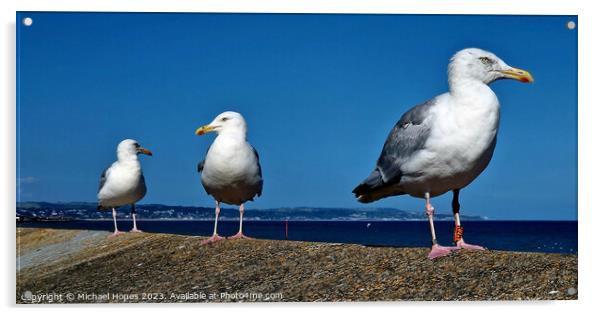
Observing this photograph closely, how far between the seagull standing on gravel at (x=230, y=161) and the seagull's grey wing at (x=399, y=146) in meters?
1.24

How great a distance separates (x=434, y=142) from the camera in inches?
239

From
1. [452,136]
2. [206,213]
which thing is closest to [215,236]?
[206,213]

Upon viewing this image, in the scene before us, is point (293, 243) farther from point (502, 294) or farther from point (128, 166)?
point (128, 166)

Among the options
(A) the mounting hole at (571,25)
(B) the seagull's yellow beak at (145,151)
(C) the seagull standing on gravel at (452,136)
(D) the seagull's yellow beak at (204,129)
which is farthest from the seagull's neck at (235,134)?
(A) the mounting hole at (571,25)

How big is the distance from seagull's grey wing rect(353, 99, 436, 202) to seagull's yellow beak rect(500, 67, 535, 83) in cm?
63

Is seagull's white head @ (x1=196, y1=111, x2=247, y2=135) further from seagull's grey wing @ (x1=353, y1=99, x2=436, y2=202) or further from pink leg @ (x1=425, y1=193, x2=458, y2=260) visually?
pink leg @ (x1=425, y1=193, x2=458, y2=260)

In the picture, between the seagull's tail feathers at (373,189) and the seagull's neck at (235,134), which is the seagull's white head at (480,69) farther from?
the seagull's neck at (235,134)

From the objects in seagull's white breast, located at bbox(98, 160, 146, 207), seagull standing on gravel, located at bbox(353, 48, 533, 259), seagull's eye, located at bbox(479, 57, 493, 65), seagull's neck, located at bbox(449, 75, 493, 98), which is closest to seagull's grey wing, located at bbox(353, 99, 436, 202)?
seagull standing on gravel, located at bbox(353, 48, 533, 259)

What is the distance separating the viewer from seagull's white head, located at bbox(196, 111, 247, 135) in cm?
759

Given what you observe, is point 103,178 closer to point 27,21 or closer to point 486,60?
point 27,21

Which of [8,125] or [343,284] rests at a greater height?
Answer: [8,125]

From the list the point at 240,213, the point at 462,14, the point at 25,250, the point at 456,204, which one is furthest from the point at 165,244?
the point at 462,14

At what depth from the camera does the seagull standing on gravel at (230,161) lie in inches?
295

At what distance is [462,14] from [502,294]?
8.02 feet
